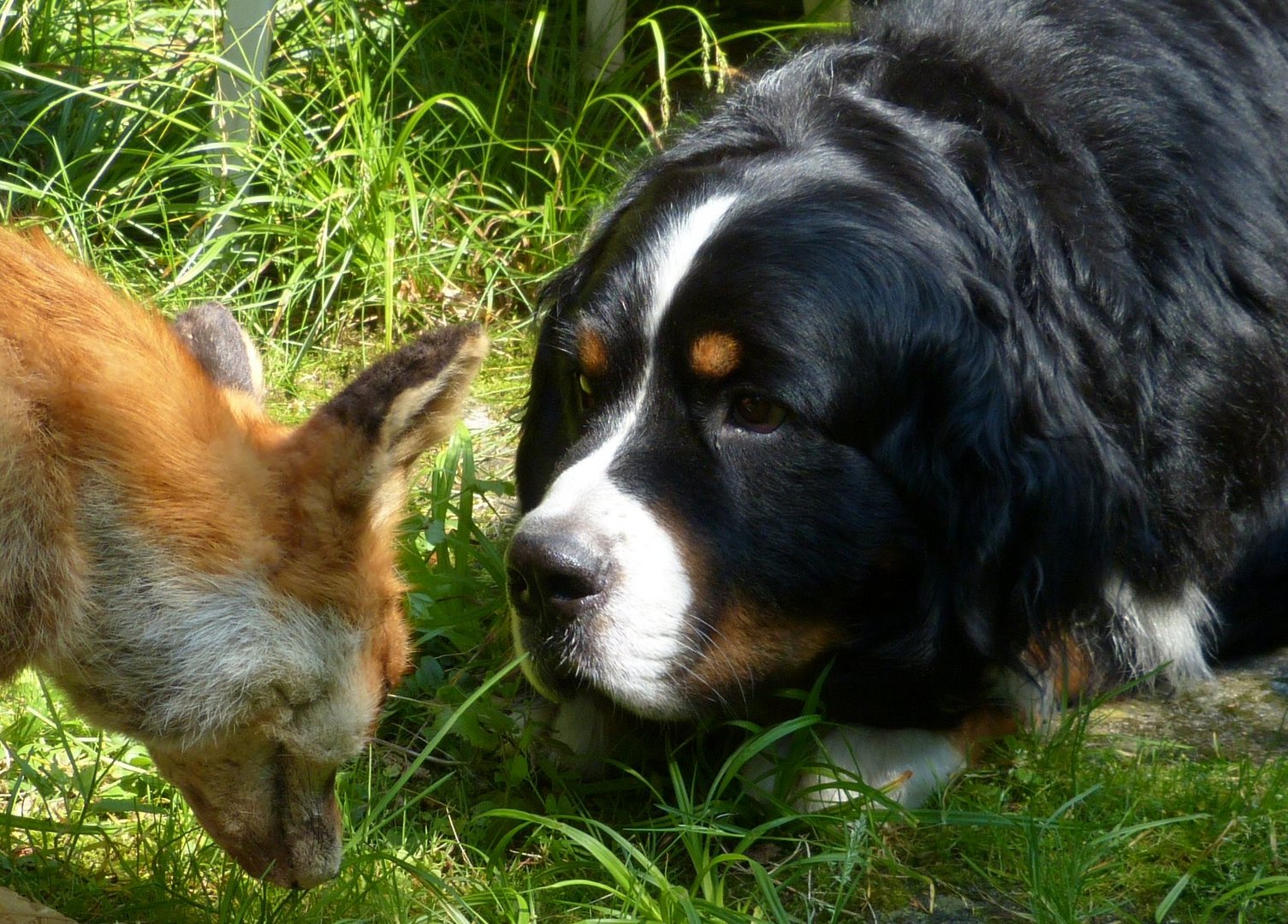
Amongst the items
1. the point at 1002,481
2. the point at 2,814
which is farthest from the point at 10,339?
the point at 1002,481

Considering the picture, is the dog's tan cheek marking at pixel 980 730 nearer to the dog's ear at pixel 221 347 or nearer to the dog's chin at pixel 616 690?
the dog's chin at pixel 616 690

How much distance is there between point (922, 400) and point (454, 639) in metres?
1.45

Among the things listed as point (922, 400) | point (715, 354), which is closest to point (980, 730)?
point (922, 400)

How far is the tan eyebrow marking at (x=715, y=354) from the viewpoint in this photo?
2836 mm

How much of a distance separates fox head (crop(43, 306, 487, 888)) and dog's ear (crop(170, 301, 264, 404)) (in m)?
0.25

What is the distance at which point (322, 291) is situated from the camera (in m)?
5.43

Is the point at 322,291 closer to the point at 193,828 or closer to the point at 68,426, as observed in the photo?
the point at 193,828

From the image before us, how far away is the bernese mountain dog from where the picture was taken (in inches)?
112

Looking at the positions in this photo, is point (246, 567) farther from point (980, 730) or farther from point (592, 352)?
point (980, 730)

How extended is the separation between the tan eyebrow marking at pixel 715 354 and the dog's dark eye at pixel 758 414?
0.07 m

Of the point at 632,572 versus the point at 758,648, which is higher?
the point at 632,572

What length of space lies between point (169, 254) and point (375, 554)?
3.24 metres

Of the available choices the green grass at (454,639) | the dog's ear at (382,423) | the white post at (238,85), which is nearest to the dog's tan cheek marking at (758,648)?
the green grass at (454,639)

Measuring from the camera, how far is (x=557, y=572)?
2746 millimetres
